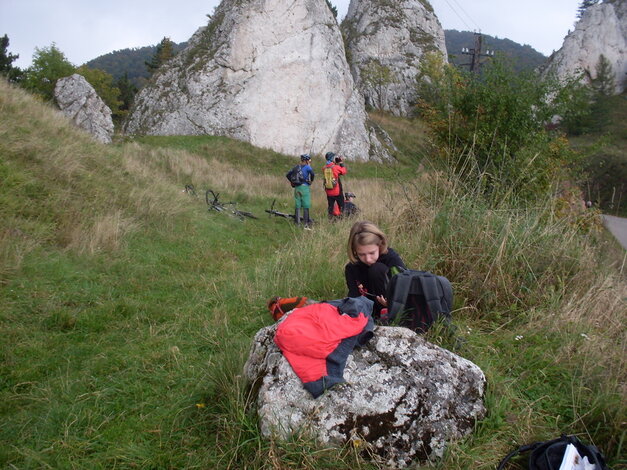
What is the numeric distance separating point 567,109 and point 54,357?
849cm

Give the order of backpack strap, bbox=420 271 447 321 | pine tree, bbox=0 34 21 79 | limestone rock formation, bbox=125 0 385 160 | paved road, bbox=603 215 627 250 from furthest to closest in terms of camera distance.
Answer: pine tree, bbox=0 34 21 79, limestone rock formation, bbox=125 0 385 160, paved road, bbox=603 215 627 250, backpack strap, bbox=420 271 447 321

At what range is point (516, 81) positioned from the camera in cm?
782

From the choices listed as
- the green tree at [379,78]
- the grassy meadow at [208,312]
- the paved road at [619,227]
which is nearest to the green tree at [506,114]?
the grassy meadow at [208,312]

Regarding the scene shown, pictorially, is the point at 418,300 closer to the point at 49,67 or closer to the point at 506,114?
the point at 506,114

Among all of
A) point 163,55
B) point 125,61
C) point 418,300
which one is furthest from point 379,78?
point 125,61

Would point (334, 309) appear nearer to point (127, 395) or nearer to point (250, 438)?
point (250, 438)

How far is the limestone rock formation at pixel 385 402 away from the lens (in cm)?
228

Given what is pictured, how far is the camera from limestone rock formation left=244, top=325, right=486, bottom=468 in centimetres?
228

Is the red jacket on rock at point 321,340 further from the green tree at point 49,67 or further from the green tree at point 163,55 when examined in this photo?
the green tree at point 163,55

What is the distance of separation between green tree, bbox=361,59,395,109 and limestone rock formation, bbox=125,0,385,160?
1044cm

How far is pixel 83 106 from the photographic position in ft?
50.2

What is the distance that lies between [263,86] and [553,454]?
21269 mm

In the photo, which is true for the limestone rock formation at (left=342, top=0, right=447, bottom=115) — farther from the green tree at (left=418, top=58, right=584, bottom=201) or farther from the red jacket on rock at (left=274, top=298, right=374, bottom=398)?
the red jacket on rock at (left=274, top=298, right=374, bottom=398)

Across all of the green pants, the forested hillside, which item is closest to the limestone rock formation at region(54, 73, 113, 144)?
the green pants
